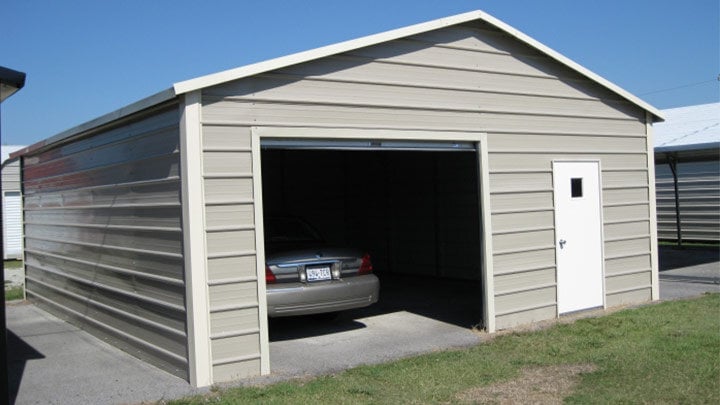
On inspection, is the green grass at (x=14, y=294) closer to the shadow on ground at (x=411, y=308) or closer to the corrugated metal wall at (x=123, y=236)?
the corrugated metal wall at (x=123, y=236)

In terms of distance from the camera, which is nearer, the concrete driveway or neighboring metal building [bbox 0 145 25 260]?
the concrete driveway

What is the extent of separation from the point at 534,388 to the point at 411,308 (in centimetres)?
450

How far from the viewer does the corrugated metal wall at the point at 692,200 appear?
19.8m

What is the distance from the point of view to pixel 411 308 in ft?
34.1

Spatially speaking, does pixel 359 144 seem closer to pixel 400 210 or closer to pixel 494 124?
pixel 494 124

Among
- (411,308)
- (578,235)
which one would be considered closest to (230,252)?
(411,308)

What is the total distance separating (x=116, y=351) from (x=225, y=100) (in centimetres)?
349

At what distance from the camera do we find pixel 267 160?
15641mm

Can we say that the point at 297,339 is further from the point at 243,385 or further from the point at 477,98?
the point at 477,98

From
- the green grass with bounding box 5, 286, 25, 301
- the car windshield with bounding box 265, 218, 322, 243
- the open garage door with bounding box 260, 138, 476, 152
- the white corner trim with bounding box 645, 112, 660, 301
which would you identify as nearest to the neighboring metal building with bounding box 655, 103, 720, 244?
the white corner trim with bounding box 645, 112, 660, 301

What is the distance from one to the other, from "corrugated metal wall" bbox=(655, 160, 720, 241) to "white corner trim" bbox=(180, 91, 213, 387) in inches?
699

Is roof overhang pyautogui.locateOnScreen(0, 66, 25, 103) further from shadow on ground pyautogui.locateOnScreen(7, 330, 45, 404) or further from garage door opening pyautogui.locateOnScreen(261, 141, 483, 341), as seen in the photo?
garage door opening pyautogui.locateOnScreen(261, 141, 483, 341)

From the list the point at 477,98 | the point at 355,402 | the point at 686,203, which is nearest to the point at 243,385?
the point at 355,402

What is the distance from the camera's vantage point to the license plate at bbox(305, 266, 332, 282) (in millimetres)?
8068
